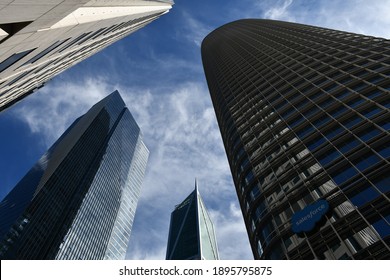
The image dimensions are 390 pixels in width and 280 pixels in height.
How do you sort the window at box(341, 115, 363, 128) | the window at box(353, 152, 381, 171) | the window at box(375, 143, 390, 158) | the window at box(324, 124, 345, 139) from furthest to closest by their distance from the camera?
the window at box(324, 124, 345, 139) → the window at box(341, 115, 363, 128) → the window at box(353, 152, 381, 171) → the window at box(375, 143, 390, 158)

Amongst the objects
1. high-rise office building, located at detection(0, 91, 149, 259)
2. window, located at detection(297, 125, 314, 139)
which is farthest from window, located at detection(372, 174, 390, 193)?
high-rise office building, located at detection(0, 91, 149, 259)

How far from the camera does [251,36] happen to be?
94.9 m

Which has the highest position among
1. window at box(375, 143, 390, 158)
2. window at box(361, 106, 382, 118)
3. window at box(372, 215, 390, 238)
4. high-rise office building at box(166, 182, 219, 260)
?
window at box(375, 143, 390, 158)

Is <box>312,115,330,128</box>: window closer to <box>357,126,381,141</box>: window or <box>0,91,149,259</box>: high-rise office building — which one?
<box>357,126,381,141</box>: window

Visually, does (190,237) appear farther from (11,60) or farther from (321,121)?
(11,60)

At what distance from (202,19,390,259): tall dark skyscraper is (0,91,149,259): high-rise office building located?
317 feet

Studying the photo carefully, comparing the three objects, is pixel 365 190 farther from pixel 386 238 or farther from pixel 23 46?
pixel 23 46

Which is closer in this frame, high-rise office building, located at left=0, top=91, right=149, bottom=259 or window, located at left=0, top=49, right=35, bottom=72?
window, located at left=0, top=49, right=35, bottom=72

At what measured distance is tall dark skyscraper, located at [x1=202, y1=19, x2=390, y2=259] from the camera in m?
24.6

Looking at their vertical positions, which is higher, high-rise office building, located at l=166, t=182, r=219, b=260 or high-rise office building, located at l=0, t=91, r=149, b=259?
high-rise office building, located at l=0, t=91, r=149, b=259

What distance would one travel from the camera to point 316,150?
33000mm

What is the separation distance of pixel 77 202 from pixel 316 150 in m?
131

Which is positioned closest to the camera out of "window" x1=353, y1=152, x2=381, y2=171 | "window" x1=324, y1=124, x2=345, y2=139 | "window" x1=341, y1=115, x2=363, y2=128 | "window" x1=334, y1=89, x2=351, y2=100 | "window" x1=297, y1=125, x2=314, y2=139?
"window" x1=353, y1=152, x2=381, y2=171

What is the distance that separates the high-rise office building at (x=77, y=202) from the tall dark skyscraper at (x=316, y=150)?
96.8m
